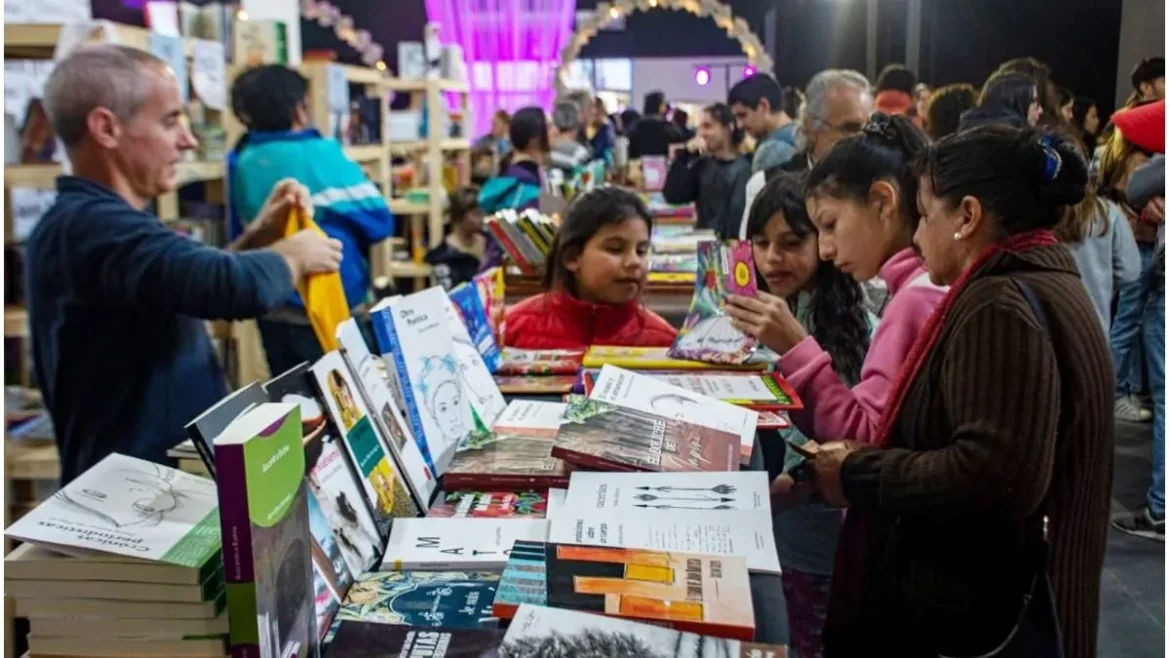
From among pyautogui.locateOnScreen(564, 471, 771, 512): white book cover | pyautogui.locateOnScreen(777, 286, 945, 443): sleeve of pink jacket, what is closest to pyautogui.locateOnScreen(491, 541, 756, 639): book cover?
pyautogui.locateOnScreen(564, 471, 771, 512): white book cover

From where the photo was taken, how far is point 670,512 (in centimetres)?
132

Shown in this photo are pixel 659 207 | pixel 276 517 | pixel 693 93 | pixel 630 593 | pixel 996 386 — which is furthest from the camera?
pixel 693 93

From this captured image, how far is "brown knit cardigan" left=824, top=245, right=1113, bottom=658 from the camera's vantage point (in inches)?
48.6

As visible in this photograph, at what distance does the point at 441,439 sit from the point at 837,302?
991 millimetres

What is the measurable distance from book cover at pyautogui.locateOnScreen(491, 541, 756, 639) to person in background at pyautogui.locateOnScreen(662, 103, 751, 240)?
3.48 meters

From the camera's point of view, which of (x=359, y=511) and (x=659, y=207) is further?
(x=659, y=207)

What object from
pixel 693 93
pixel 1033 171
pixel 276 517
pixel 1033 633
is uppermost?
pixel 693 93

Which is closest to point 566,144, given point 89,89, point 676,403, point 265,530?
point 89,89

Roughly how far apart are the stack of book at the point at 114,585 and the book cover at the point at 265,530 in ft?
0.27

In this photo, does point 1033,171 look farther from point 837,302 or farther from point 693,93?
point 693,93

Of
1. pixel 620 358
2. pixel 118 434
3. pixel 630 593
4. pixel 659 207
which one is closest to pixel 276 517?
pixel 630 593

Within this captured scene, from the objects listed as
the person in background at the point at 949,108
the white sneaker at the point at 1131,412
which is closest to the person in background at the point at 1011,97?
the person in background at the point at 949,108

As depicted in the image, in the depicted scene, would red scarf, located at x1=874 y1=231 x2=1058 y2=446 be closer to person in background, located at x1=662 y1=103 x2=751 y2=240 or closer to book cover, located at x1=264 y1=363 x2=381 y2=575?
book cover, located at x1=264 y1=363 x2=381 y2=575

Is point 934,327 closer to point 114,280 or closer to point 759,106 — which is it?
point 114,280
